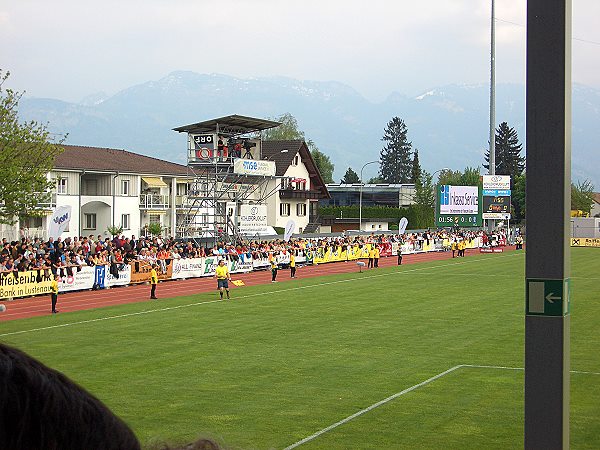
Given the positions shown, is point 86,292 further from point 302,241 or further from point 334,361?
point 302,241

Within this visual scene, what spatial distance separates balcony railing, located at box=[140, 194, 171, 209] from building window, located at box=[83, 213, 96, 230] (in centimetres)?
433

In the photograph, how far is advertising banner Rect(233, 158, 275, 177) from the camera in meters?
54.8

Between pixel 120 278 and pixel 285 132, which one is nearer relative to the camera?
pixel 120 278

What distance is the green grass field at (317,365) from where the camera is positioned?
13.7 metres

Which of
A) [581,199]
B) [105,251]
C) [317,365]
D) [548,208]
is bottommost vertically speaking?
[317,365]

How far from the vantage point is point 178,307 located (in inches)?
1225

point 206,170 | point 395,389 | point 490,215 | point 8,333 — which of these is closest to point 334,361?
point 395,389

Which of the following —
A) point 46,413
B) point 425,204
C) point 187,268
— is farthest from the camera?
point 425,204

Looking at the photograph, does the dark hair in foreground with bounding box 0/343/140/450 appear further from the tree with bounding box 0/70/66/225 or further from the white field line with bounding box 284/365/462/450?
the tree with bounding box 0/70/66/225

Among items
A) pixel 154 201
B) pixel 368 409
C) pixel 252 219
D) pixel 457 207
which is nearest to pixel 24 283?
pixel 368 409

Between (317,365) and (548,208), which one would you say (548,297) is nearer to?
(548,208)

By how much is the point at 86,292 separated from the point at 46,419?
35139 mm

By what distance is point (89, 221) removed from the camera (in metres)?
59.4

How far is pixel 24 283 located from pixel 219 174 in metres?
24.5
